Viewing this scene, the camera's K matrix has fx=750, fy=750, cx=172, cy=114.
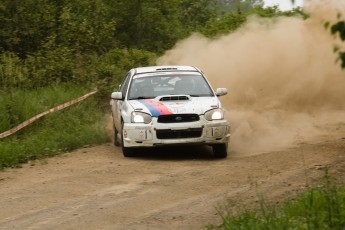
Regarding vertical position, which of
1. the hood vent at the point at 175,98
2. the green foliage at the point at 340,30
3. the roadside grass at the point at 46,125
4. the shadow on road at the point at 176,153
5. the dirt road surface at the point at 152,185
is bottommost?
the shadow on road at the point at 176,153

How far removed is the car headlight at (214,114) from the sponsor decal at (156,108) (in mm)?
668

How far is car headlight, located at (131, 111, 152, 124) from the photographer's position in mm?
13036

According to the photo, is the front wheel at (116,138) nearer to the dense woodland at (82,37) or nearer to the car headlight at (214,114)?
the car headlight at (214,114)

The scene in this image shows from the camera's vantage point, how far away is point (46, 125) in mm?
16609

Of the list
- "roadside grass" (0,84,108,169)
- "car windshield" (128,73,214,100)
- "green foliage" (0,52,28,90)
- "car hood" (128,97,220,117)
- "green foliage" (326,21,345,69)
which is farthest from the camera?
"green foliage" (0,52,28,90)

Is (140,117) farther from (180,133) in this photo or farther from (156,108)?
(180,133)

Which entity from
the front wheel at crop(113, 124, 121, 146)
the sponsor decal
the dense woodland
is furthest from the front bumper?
the dense woodland

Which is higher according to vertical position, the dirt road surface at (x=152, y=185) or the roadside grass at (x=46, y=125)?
the roadside grass at (x=46, y=125)

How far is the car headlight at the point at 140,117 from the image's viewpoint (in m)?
13.0

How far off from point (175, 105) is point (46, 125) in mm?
4449

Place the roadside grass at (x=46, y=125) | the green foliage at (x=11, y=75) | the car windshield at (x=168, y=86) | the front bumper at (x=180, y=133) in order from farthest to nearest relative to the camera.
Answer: the green foliage at (x=11, y=75), the roadside grass at (x=46, y=125), the car windshield at (x=168, y=86), the front bumper at (x=180, y=133)

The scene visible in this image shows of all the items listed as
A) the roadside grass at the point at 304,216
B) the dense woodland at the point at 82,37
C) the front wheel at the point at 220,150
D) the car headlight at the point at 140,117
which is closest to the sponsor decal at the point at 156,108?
the car headlight at the point at 140,117

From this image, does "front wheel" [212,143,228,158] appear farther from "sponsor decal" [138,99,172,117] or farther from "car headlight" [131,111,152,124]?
"car headlight" [131,111,152,124]

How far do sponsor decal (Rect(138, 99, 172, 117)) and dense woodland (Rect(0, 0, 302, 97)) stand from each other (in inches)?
237
